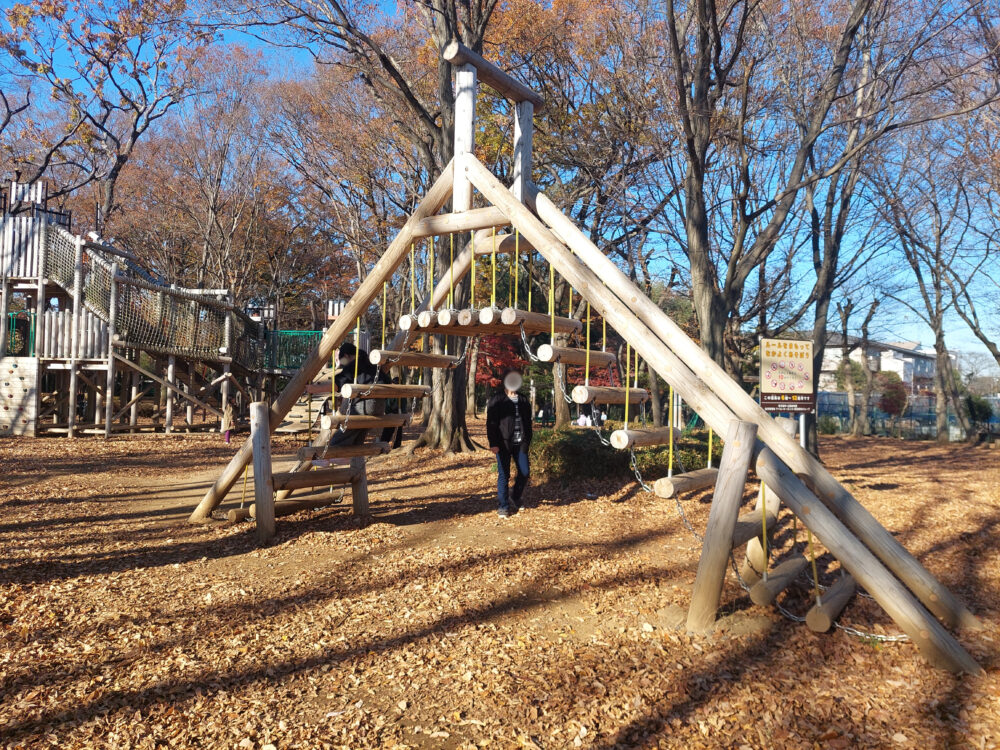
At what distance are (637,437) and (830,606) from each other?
1.70m

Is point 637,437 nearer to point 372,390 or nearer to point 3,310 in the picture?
point 372,390

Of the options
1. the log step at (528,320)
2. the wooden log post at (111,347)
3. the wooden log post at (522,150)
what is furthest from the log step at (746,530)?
the wooden log post at (111,347)

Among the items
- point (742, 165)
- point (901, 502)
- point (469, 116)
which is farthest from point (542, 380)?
point (469, 116)

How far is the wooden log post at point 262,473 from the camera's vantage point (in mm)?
6621

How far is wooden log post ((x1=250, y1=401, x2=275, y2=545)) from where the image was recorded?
6.62 meters

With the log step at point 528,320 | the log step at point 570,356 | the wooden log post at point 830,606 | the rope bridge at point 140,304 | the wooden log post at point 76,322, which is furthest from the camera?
the rope bridge at point 140,304

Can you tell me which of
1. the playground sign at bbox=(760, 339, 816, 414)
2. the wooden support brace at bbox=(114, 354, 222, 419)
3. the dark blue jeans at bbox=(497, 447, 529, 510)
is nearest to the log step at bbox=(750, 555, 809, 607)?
the playground sign at bbox=(760, 339, 816, 414)

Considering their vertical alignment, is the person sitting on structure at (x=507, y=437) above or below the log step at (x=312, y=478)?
above

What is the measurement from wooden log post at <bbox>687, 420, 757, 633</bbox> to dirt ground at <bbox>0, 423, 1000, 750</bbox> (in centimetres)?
29

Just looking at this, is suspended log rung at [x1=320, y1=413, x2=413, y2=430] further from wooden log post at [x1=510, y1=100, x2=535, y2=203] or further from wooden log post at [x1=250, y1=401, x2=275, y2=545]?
wooden log post at [x1=510, y1=100, x2=535, y2=203]

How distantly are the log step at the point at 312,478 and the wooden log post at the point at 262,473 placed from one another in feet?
0.51

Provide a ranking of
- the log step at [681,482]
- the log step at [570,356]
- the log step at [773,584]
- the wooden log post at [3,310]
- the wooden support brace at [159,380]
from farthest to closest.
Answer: the wooden log post at [3,310]
the wooden support brace at [159,380]
the log step at [570,356]
the log step at [773,584]
the log step at [681,482]

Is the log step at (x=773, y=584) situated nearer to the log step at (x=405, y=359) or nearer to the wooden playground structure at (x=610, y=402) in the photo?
the wooden playground structure at (x=610, y=402)

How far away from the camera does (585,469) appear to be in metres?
9.88
